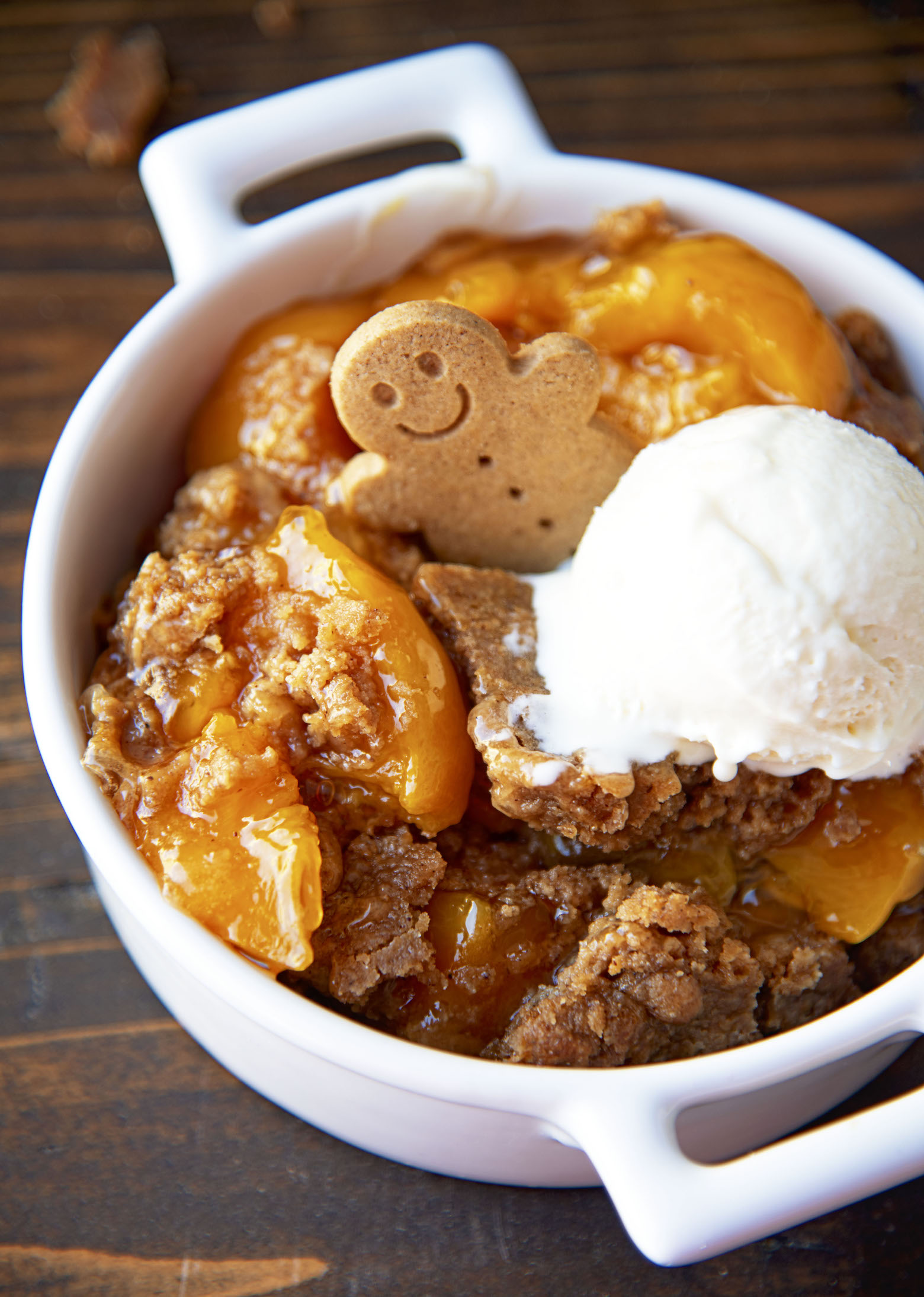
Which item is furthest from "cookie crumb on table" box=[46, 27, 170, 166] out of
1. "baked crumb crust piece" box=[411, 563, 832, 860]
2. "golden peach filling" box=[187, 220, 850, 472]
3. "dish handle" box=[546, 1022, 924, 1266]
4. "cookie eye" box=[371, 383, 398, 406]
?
"dish handle" box=[546, 1022, 924, 1266]

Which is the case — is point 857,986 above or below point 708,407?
below

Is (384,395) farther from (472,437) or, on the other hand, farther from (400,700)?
(400,700)

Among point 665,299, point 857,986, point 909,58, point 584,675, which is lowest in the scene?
point 857,986

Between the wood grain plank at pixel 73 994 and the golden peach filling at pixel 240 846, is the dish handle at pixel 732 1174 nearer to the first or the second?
the golden peach filling at pixel 240 846

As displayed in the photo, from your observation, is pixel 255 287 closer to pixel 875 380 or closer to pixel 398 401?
pixel 398 401

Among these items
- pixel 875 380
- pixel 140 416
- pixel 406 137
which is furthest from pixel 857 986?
pixel 406 137

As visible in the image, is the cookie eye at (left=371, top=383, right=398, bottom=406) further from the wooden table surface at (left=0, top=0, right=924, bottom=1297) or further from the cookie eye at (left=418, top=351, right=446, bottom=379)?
the wooden table surface at (left=0, top=0, right=924, bottom=1297)

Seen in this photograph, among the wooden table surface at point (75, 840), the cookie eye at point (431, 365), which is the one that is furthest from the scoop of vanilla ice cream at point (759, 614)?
the wooden table surface at point (75, 840)
